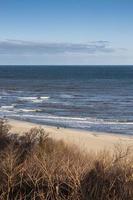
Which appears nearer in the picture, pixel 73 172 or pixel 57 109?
pixel 73 172

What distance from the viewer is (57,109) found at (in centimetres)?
4544

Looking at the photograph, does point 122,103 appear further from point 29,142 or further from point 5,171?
point 5,171

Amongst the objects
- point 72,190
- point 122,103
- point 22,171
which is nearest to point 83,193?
point 72,190

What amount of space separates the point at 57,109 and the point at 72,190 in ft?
122

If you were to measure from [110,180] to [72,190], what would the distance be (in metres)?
0.69

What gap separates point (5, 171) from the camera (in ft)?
29.2

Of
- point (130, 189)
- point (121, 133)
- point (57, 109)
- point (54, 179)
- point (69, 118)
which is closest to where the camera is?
point (130, 189)

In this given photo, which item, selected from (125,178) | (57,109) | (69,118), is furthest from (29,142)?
(57,109)

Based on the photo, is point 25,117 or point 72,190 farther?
point 25,117

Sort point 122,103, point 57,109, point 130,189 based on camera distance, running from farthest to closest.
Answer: point 122,103 → point 57,109 → point 130,189

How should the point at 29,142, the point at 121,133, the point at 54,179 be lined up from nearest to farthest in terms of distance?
the point at 54,179, the point at 29,142, the point at 121,133

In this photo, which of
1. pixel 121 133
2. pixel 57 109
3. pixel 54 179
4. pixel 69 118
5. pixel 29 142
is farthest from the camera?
pixel 57 109

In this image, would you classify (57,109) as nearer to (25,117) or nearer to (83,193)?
(25,117)

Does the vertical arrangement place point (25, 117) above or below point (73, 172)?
below
